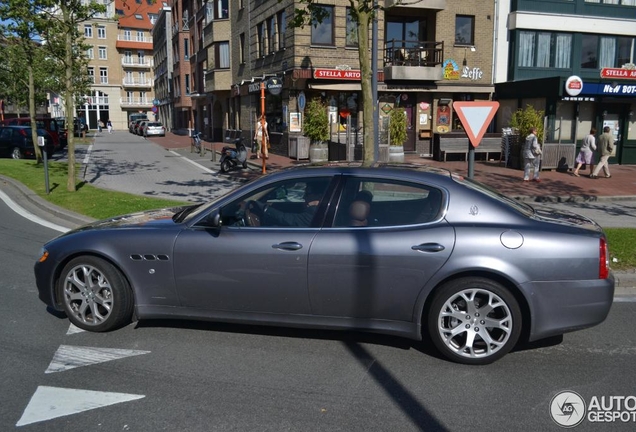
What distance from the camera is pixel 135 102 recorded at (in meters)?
88.2

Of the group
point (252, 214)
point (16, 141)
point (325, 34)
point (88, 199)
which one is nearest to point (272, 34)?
point (325, 34)

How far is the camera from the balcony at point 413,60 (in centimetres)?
2502

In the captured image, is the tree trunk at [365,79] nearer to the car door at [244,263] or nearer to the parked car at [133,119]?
the car door at [244,263]

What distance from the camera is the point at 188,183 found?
1762cm

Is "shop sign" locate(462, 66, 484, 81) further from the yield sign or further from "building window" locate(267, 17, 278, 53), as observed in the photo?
the yield sign

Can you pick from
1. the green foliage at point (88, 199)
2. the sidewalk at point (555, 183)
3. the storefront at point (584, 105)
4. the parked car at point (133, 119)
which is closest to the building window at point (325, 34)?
the sidewalk at point (555, 183)

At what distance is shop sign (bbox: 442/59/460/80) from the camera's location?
26541 mm

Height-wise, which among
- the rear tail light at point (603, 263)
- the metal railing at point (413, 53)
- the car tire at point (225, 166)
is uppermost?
the metal railing at point (413, 53)

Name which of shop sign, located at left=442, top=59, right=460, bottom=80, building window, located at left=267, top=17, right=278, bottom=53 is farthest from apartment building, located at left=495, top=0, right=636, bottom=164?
building window, located at left=267, top=17, right=278, bottom=53

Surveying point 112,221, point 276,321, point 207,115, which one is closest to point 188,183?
point 112,221

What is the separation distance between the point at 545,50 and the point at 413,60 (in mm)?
6195

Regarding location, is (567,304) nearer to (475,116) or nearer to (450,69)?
(475,116)

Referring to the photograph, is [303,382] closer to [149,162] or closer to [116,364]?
[116,364]

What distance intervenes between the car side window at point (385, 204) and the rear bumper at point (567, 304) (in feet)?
3.38
